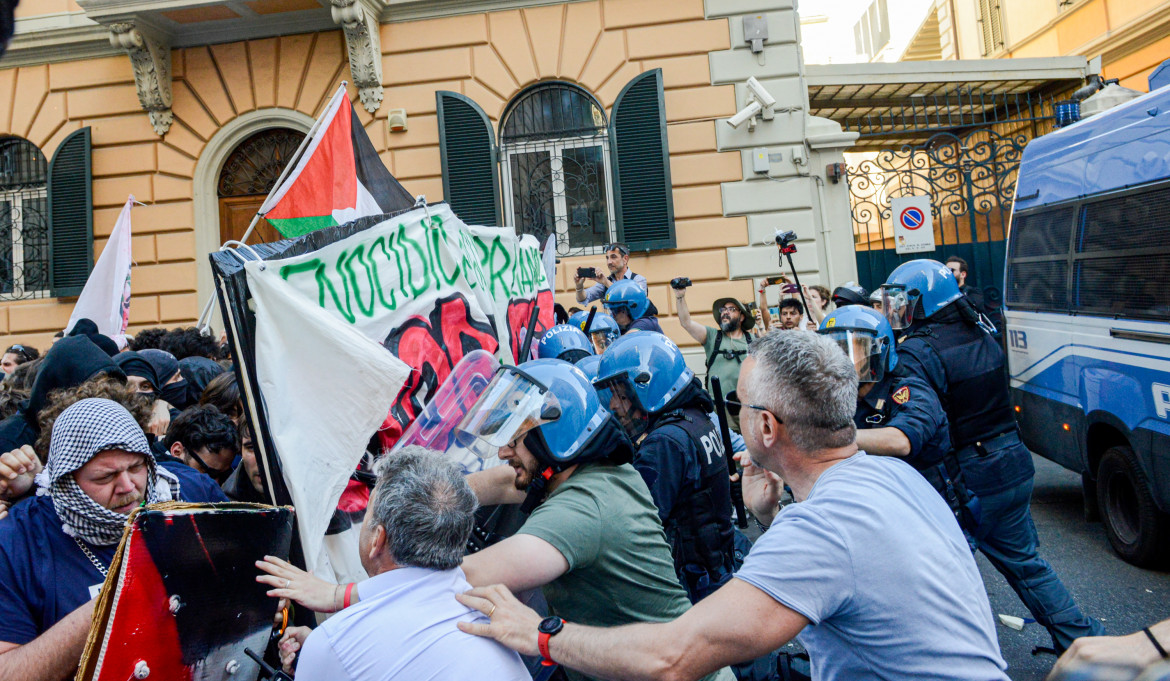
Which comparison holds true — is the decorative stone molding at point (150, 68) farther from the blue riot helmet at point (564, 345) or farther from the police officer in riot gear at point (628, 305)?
the blue riot helmet at point (564, 345)

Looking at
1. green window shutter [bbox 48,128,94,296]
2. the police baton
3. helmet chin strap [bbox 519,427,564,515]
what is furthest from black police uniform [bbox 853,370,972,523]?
green window shutter [bbox 48,128,94,296]

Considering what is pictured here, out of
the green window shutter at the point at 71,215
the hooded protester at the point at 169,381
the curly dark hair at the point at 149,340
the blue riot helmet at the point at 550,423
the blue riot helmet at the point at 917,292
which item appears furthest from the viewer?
the green window shutter at the point at 71,215

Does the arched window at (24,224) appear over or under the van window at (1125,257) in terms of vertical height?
over

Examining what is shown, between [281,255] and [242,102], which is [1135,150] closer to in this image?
[281,255]

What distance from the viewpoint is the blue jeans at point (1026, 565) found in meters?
3.84

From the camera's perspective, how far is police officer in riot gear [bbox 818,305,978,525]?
3.70 m

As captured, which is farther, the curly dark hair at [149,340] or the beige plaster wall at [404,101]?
the beige plaster wall at [404,101]

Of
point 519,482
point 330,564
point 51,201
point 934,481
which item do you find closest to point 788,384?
point 519,482

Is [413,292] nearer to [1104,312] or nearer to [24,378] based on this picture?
[24,378]

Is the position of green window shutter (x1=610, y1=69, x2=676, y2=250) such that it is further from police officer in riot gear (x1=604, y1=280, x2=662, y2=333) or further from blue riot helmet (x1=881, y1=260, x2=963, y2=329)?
blue riot helmet (x1=881, y1=260, x2=963, y2=329)

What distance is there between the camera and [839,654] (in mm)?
1755

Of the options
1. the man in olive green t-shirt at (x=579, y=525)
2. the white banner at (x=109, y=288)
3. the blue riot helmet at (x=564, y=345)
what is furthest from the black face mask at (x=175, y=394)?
the white banner at (x=109, y=288)

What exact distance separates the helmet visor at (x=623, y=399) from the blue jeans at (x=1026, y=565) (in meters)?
1.85

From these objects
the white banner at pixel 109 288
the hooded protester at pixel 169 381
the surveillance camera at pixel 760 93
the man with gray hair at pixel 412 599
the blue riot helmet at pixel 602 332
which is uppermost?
the surveillance camera at pixel 760 93
